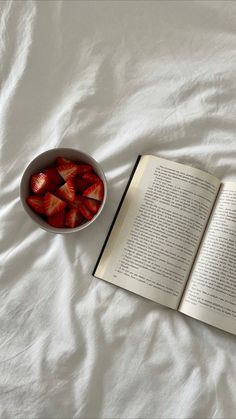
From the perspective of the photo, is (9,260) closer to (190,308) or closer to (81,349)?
(81,349)

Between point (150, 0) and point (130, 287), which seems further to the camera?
point (150, 0)

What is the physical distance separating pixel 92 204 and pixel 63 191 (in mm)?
53

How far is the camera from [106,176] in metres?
0.70

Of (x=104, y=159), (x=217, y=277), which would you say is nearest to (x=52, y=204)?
(x=104, y=159)

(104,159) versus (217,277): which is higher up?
(104,159)

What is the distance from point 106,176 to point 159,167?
0.10 meters

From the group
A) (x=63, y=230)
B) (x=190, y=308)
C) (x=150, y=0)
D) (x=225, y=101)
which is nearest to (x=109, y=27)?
(x=150, y=0)

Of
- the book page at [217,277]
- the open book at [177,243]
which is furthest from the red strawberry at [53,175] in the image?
the book page at [217,277]

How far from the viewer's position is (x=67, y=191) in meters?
0.65

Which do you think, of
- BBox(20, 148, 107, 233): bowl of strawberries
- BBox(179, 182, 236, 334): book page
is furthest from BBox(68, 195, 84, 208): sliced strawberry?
BBox(179, 182, 236, 334): book page

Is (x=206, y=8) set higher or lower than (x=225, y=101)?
higher

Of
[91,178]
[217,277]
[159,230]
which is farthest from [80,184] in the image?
[217,277]

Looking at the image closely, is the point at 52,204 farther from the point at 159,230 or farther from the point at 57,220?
the point at 159,230

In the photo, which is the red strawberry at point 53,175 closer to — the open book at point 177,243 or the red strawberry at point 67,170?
the red strawberry at point 67,170
